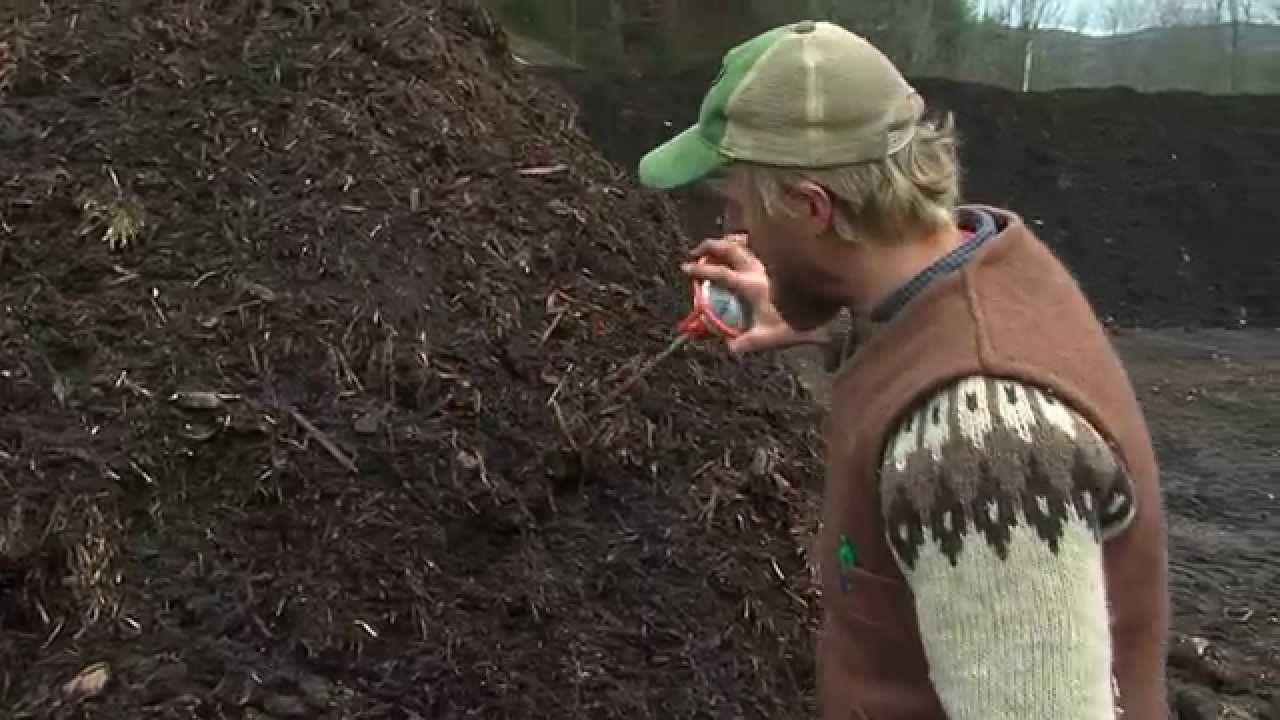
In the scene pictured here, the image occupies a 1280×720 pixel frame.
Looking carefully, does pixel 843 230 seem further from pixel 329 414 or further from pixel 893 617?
pixel 329 414

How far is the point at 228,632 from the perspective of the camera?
3.06m

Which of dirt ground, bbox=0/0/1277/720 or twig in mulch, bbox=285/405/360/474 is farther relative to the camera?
twig in mulch, bbox=285/405/360/474

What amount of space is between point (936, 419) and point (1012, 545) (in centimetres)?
16

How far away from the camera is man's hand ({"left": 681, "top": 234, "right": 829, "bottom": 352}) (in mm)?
2576

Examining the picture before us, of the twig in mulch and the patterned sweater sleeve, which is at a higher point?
the patterned sweater sleeve

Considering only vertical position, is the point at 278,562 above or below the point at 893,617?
below

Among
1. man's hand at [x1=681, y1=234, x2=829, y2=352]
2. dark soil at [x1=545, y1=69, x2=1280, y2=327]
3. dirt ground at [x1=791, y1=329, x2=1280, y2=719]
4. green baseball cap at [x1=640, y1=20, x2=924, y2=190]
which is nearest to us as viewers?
green baseball cap at [x1=640, y1=20, x2=924, y2=190]

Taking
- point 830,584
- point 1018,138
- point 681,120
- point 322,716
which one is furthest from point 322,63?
point 1018,138

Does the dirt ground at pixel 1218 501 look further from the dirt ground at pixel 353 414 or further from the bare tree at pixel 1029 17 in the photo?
the bare tree at pixel 1029 17

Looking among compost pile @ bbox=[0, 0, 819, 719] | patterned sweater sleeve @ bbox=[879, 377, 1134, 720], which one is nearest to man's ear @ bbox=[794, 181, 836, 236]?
patterned sweater sleeve @ bbox=[879, 377, 1134, 720]

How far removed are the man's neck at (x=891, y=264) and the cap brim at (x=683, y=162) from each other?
0.21 m

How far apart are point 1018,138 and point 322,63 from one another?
9.14m

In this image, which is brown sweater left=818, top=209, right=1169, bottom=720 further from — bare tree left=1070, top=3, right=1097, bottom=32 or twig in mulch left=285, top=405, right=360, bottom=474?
bare tree left=1070, top=3, right=1097, bottom=32

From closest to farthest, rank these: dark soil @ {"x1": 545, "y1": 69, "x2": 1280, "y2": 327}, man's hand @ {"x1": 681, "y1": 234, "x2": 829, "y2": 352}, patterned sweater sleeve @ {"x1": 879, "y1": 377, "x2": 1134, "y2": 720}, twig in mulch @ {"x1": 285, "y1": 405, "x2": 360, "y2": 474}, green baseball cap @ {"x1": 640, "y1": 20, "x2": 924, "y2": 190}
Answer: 1. patterned sweater sleeve @ {"x1": 879, "y1": 377, "x2": 1134, "y2": 720}
2. green baseball cap @ {"x1": 640, "y1": 20, "x2": 924, "y2": 190}
3. man's hand @ {"x1": 681, "y1": 234, "x2": 829, "y2": 352}
4. twig in mulch @ {"x1": 285, "y1": 405, "x2": 360, "y2": 474}
5. dark soil @ {"x1": 545, "y1": 69, "x2": 1280, "y2": 327}
